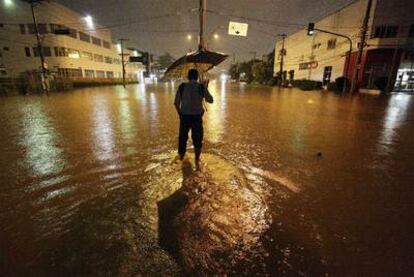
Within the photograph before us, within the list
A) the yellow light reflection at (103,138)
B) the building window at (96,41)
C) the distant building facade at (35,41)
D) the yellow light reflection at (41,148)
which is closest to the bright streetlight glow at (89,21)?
the building window at (96,41)

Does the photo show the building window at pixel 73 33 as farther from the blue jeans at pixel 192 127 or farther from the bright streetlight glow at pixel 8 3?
the blue jeans at pixel 192 127

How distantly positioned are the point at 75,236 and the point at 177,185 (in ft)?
5.50

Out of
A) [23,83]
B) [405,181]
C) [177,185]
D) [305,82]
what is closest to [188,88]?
[177,185]

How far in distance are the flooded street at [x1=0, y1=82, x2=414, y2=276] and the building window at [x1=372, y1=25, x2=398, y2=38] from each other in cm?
2715

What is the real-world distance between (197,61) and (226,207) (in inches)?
134

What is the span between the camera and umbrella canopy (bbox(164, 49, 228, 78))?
5035mm

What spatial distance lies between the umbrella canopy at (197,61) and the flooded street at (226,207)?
6.73 ft

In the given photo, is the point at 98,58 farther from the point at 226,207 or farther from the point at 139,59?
the point at 226,207

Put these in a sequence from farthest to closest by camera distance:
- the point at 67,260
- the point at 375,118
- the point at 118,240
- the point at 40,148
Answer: the point at 375,118 → the point at 40,148 → the point at 118,240 → the point at 67,260

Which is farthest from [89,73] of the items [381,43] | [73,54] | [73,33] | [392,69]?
[392,69]

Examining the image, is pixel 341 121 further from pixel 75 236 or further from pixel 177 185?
pixel 75 236

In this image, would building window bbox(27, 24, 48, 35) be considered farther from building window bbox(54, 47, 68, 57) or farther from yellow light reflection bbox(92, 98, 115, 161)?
yellow light reflection bbox(92, 98, 115, 161)

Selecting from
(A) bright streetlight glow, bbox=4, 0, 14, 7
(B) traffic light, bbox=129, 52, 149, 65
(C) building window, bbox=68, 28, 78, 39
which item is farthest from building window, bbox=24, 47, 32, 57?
(B) traffic light, bbox=129, 52, 149, 65

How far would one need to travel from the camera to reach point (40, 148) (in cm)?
620
